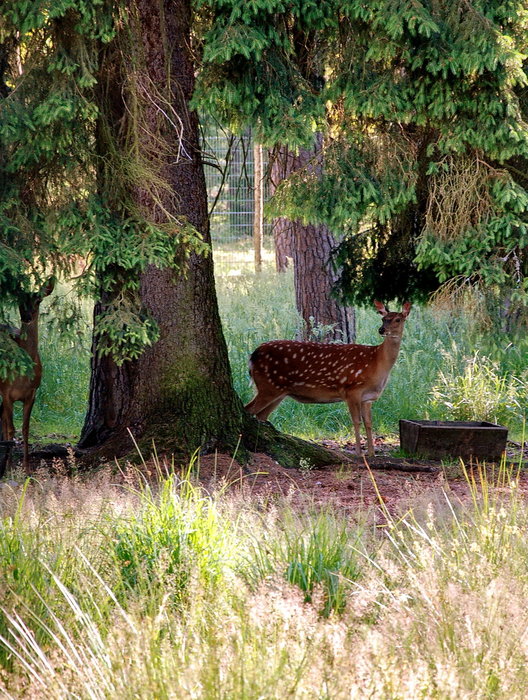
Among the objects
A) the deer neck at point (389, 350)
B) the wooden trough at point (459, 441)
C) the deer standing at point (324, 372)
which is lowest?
the wooden trough at point (459, 441)

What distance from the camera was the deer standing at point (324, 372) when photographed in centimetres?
883

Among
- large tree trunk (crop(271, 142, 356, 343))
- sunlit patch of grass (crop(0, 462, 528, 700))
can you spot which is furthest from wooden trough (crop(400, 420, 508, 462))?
large tree trunk (crop(271, 142, 356, 343))

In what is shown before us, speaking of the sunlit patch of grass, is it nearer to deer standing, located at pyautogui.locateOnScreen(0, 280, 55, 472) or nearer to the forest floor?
the forest floor

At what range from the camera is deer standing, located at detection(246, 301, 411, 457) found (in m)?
8.83

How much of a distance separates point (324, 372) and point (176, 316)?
1.85 m

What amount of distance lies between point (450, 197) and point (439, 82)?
2.61 feet

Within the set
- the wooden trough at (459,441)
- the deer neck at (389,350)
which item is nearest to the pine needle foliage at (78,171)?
the deer neck at (389,350)

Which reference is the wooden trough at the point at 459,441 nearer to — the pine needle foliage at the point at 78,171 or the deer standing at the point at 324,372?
the deer standing at the point at 324,372

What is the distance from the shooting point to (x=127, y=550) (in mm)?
4512

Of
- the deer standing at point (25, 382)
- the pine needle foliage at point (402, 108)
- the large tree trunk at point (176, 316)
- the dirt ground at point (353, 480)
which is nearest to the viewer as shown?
the pine needle foliage at point (402, 108)

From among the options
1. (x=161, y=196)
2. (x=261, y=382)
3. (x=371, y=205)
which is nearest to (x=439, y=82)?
(x=371, y=205)

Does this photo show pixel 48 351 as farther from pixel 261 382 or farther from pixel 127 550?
pixel 127 550

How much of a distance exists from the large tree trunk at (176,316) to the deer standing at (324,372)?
118 centimetres

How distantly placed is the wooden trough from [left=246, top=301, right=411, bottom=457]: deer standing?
0.44m
